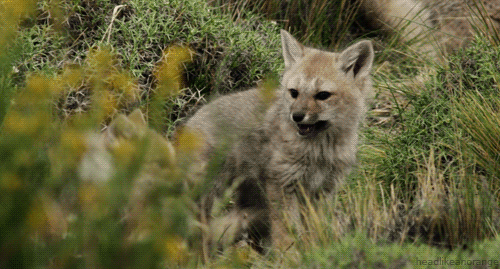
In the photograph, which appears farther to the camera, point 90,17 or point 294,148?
point 90,17

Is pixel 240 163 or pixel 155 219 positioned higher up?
pixel 155 219

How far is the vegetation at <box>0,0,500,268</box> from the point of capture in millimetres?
2076

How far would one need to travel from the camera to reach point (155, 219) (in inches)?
79.8

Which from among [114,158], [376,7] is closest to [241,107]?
[114,158]

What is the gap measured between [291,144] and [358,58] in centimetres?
80

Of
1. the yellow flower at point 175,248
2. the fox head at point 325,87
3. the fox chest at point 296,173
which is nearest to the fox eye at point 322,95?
the fox head at point 325,87

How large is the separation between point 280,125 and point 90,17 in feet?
6.65

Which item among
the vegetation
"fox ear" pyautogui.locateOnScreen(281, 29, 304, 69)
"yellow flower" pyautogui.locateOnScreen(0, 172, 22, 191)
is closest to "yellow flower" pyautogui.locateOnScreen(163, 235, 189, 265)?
the vegetation

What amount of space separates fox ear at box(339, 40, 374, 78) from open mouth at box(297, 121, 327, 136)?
0.47 m

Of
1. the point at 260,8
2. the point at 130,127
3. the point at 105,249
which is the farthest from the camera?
the point at 260,8

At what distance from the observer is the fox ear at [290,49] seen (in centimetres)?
466

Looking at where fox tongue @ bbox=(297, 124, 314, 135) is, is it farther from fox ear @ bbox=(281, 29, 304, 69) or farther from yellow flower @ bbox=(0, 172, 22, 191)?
yellow flower @ bbox=(0, 172, 22, 191)

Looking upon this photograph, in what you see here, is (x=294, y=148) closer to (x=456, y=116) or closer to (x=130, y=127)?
(x=456, y=116)

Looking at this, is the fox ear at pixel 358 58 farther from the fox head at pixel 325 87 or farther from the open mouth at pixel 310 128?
the open mouth at pixel 310 128
